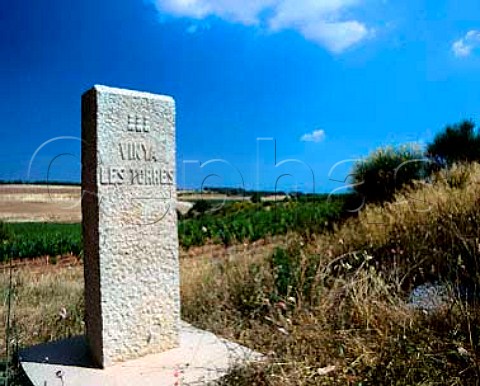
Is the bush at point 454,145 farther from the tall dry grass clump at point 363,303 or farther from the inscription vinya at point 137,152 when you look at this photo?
the inscription vinya at point 137,152

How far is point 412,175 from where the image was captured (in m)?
8.97

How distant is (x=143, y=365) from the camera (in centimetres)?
314

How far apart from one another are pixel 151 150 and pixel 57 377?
4.80ft

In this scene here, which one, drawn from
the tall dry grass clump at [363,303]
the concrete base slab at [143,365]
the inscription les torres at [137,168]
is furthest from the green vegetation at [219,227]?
the inscription les torres at [137,168]

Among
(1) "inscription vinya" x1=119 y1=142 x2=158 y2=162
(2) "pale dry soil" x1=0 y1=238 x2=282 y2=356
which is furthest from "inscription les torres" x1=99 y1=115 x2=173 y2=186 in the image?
(2) "pale dry soil" x1=0 y1=238 x2=282 y2=356

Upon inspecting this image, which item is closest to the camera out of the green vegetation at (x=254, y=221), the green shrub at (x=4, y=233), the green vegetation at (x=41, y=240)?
the green shrub at (x=4, y=233)

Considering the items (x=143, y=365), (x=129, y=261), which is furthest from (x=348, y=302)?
(x=129, y=261)

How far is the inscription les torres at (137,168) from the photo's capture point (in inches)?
121

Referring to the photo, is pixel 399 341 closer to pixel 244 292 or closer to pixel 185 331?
pixel 185 331

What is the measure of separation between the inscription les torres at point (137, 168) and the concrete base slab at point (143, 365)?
113 cm

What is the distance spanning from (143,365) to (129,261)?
65 centimetres

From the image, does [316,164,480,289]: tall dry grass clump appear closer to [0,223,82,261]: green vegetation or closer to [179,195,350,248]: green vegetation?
[179,195,350,248]: green vegetation

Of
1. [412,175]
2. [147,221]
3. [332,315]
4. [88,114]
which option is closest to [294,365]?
[332,315]

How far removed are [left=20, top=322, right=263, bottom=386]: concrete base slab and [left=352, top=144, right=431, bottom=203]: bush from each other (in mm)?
5779
